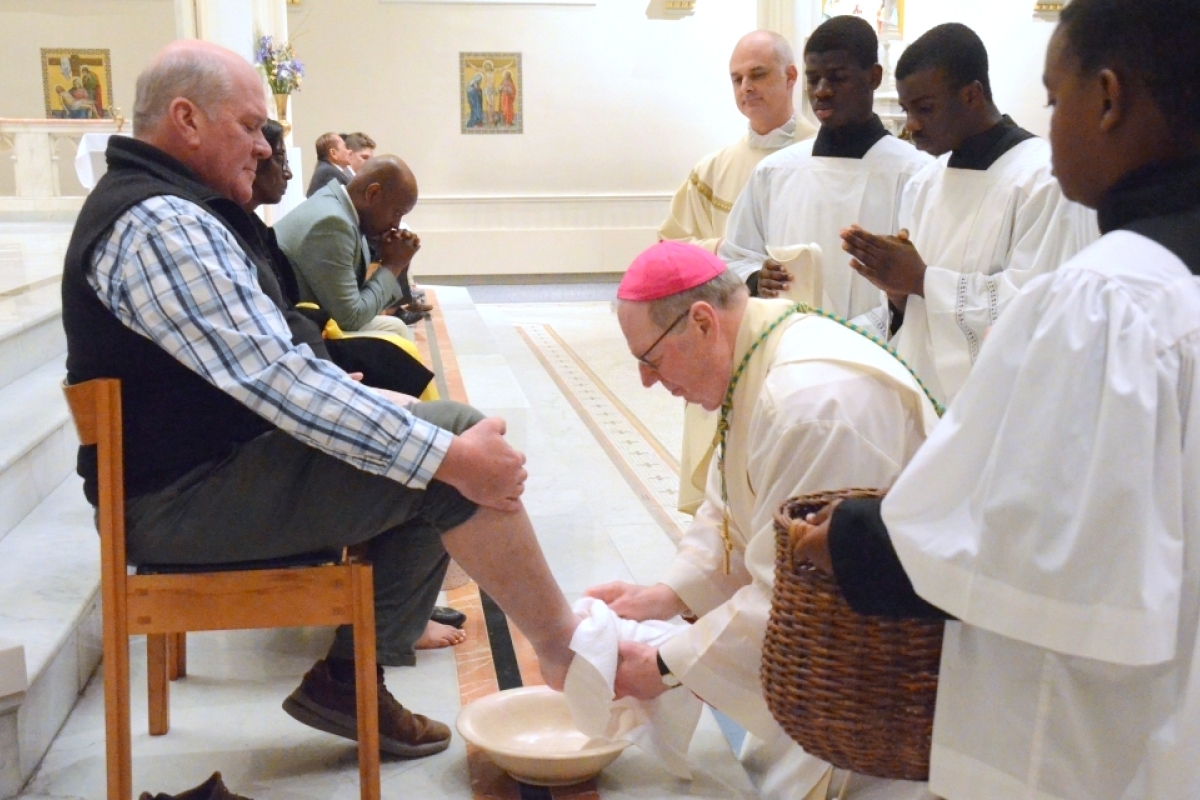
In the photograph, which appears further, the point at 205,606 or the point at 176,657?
the point at 176,657

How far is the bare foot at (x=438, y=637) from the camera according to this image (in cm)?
361

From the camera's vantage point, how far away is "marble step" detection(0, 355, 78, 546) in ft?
12.7

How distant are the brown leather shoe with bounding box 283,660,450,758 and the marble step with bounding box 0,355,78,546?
57.5 inches

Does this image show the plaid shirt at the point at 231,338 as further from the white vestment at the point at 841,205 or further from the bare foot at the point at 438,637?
the white vestment at the point at 841,205

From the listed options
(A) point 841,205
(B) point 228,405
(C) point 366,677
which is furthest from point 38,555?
(A) point 841,205

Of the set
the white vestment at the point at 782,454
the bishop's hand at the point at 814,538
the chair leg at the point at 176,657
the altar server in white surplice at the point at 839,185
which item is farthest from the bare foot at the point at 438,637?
the bishop's hand at the point at 814,538

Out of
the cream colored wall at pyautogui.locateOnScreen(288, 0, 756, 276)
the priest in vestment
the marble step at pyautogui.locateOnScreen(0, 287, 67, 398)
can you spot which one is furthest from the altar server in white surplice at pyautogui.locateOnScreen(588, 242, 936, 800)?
the cream colored wall at pyautogui.locateOnScreen(288, 0, 756, 276)

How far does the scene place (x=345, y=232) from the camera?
4.86 m

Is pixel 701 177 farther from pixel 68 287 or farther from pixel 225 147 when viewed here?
pixel 68 287

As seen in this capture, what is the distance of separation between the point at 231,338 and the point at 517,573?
758 mm

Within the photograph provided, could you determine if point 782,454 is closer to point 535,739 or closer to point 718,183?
point 535,739

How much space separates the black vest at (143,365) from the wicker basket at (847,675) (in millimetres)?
1265

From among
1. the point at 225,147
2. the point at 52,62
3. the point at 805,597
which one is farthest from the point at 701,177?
the point at 52,62

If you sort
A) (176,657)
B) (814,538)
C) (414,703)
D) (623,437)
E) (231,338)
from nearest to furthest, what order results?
1. (814,538)
2. (231,338)
3. (414,703)
4. (176,657)
5. (623,437)
